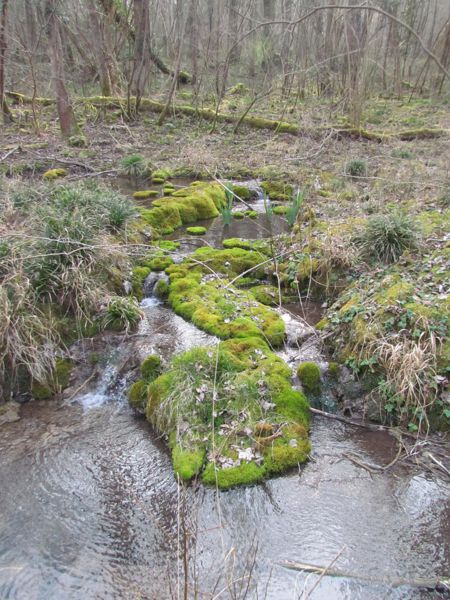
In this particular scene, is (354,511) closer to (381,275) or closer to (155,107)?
(381,275)

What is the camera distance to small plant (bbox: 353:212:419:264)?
6062mm

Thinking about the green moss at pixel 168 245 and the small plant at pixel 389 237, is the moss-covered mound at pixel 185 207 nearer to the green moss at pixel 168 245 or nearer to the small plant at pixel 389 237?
the green moss at pixel 168 245

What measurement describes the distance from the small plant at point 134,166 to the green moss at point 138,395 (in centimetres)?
828

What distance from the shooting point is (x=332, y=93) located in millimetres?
17578

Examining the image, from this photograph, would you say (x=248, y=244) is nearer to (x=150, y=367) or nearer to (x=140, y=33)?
(x=150, y=367)

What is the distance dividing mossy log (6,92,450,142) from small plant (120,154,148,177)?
4.85 meters

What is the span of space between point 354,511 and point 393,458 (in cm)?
69

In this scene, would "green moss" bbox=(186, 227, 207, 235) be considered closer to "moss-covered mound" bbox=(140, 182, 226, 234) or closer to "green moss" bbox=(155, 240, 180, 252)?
"moss-covered mound" bbox=(140, 182, 226, 234)

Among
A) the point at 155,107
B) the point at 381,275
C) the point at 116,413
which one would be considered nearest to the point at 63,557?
the point at 116,413

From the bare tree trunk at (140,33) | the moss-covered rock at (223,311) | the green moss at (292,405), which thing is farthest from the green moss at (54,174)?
the green moss at (292,405)

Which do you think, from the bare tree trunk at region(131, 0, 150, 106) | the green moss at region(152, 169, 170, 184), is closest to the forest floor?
the green moss at region(152, 169, 170, 184)

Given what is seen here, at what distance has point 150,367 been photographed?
4.80 metres

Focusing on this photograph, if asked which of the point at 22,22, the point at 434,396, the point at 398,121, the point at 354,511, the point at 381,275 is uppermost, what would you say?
the point at 22,22

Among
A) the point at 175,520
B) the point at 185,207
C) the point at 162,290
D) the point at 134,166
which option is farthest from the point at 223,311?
the point at 134,166
